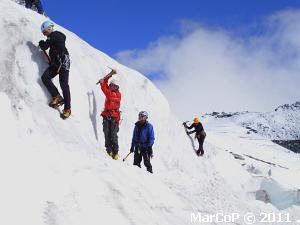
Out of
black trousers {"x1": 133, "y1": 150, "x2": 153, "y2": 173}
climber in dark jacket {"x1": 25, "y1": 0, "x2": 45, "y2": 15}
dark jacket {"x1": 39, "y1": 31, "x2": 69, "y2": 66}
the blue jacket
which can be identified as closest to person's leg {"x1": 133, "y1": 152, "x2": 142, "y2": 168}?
black trousers {"x1": 133, "y1": 150, "x2": 153, "y2": 173}

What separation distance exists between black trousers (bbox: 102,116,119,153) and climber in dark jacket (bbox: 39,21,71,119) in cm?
179

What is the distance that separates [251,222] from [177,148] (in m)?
6.53

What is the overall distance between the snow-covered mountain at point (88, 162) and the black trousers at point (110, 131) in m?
0.40

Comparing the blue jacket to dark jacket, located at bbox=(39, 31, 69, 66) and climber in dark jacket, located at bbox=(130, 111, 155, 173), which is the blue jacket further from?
dark jacket, located at bbox=(39, 31, 69, 66)

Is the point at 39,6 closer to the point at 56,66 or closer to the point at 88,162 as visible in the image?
the point at 56,66

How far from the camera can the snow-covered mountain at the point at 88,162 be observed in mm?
8016

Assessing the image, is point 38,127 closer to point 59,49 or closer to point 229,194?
point 59,49

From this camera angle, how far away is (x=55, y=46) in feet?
40.1

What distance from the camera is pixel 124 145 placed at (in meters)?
15.8

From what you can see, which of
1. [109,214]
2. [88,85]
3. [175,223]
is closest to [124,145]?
[88,85]

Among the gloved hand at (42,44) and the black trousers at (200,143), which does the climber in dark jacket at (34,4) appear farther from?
the black trousers at (200,143)

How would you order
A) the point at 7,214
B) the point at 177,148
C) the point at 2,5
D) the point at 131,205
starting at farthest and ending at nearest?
the point at 177,148
the point at 2,5
the point at 131,205
the point at 7,214

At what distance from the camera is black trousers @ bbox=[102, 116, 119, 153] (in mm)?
13484

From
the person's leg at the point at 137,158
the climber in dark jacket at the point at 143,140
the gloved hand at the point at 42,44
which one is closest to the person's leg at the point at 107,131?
the climber in dark jacket at the point at 143,140
